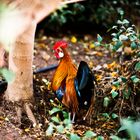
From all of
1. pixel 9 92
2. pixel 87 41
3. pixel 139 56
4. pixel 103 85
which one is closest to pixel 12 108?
pixel 9 92

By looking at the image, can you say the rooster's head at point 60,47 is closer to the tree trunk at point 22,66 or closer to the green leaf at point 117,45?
the tree trunk at point 22,66

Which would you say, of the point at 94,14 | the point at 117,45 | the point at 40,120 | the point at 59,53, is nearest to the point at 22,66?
the point at 59,53

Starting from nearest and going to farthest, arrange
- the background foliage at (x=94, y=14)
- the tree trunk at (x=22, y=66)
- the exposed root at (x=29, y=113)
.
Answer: the tree trunk at (x=22, y=66), the exposed root at (x=29, y=113), the background foliage at (x=94, y=14)

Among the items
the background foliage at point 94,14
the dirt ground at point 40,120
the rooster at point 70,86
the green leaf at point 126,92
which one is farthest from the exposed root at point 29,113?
the background foliage at point 94,14

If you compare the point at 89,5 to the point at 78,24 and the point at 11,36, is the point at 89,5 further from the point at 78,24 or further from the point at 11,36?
the point at 11,36

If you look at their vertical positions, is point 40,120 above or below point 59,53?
below

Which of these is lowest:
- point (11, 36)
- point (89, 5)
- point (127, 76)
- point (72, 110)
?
point (72, 110)

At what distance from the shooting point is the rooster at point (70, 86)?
12.0ft

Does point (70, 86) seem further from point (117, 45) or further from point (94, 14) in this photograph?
point (94, 14)

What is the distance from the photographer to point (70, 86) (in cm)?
370

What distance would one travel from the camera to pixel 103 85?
13.0 feet

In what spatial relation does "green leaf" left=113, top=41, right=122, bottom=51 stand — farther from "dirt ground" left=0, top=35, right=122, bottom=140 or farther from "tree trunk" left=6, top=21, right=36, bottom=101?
"tree trunk" left=6, top=21, right=36, bottom=101

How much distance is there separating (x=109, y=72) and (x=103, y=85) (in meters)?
0.71

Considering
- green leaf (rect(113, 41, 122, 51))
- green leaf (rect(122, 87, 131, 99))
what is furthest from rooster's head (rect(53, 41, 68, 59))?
green leaf (rect(122, 87, 131, 99))
